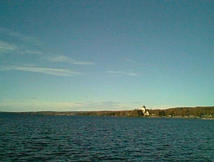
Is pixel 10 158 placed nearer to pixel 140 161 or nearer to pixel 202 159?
pixel 140 161

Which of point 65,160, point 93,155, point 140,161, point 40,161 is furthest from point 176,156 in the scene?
point 40,161

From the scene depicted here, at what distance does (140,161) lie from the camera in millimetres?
35219

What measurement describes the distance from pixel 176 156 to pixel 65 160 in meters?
17.1

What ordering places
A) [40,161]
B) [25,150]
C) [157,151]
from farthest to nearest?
1. [157,151]
2. [25,150]
3. [40,161]

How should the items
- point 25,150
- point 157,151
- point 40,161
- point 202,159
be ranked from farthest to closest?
point 157,151, point 25,150, point 202,159, point 40,161

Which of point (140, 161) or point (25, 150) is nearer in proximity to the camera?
point (140, 161)

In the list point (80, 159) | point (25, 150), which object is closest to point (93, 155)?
point (80, 159)

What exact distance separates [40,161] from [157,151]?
2011 centimetres

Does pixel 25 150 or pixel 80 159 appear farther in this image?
pixel 25 150

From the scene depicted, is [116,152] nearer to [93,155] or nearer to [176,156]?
[93,155]

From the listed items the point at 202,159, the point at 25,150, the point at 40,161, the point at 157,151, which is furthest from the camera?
the point at 157,151

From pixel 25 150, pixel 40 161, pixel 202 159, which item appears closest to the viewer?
pixel 40 161

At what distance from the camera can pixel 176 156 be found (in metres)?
39.8

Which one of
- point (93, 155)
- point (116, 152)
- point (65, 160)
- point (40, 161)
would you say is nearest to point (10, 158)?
point (40, 161)
